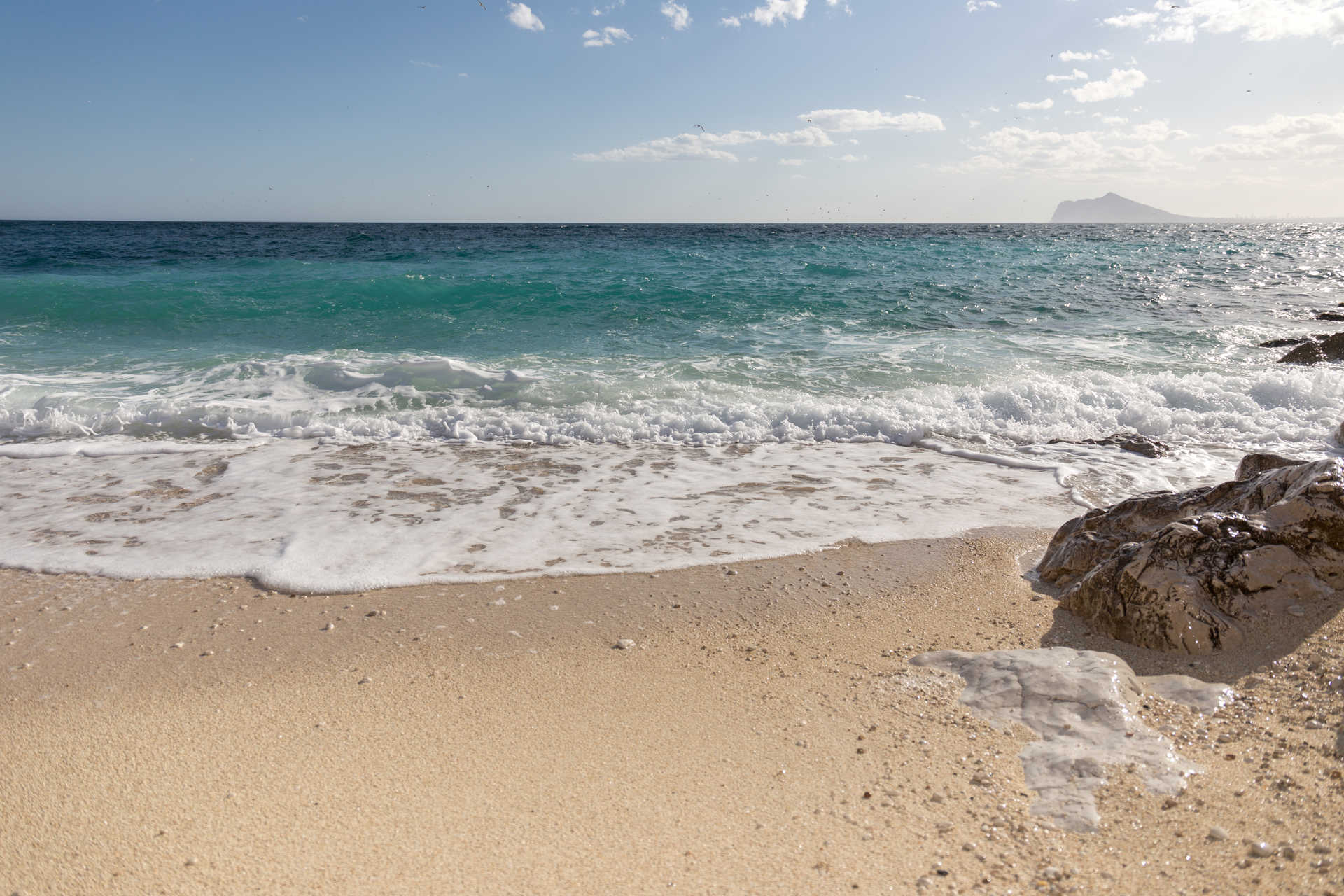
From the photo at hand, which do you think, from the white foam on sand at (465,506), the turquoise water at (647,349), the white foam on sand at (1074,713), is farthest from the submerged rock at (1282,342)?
the white foam on sand at (1074,713)

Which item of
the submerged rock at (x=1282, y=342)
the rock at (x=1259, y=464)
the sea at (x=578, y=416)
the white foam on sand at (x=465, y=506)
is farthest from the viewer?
the submerged rock at (x=1282, y=342)

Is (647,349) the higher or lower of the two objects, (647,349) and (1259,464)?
the higher

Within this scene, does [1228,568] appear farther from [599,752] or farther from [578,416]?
[578,416]

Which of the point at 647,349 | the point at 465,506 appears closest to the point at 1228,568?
the point at 465,506

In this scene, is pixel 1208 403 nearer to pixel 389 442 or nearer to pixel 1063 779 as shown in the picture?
pixel 1063 779

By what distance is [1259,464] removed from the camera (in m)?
3.73

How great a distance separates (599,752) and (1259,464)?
361cm

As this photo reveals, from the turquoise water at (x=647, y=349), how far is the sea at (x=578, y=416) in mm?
66

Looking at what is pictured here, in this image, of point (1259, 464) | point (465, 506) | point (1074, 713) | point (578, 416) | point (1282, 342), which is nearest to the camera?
point (1074, 713)

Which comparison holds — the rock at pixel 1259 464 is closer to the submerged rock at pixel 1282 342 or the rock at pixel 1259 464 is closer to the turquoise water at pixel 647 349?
the turquoise water at pixel 647 349

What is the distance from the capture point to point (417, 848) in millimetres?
1930

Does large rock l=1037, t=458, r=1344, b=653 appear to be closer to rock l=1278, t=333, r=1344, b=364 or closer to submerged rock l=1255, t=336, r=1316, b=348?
rock l=1278, t=333, r=1344, b=364

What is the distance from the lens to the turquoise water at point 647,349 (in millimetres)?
6805

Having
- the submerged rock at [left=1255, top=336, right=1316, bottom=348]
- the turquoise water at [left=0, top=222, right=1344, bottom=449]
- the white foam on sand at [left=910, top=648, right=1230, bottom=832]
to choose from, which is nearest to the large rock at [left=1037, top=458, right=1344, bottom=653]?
the white foam on sand at [left=910, top=648, right=1230, bottom=832]
